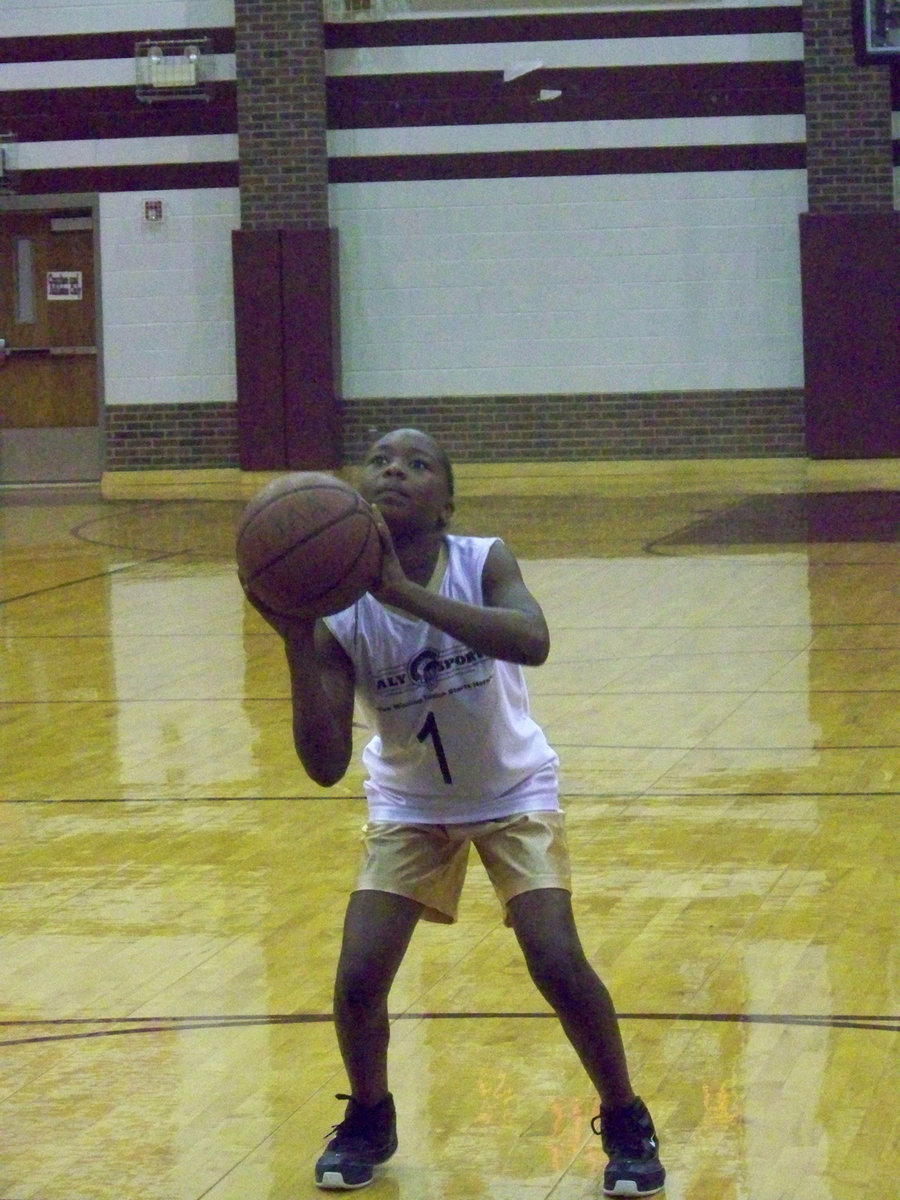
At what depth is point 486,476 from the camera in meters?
17.2

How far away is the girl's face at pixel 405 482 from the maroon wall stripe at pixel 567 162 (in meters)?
14.4

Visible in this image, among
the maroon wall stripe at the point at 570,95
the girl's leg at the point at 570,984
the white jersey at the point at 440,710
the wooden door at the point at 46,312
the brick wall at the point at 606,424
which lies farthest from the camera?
the wooden door at the point at 46,312

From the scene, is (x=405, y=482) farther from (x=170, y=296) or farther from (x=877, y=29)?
(x=170, y=296)

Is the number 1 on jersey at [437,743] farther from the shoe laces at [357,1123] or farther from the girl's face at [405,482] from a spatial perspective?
the shoe laces at [357,1123]

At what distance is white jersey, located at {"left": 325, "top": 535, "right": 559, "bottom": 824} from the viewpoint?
3076 mm

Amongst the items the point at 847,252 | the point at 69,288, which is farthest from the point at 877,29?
the point at 69,288

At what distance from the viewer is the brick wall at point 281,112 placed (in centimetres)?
1702

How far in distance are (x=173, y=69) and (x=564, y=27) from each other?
353 centimetres

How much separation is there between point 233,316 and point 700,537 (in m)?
6.28

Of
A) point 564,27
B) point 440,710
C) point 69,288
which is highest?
point 564,27

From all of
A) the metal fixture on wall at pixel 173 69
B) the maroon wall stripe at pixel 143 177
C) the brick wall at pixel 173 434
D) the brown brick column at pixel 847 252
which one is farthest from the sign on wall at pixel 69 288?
the brown brick column at pixel 847 252

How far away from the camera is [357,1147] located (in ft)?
10.3

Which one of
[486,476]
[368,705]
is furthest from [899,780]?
[486,476]

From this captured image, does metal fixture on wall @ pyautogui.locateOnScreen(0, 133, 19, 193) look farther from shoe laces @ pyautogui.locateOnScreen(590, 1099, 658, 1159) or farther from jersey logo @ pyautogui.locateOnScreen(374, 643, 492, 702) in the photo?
shoe laces @ pyautogui.locateOnScreen(590, 1099, 658, 1159)
